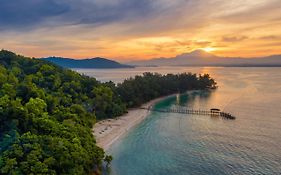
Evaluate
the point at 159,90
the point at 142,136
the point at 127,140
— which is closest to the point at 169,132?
the point at 142,136

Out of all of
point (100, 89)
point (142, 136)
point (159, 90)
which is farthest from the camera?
point (159, 90)

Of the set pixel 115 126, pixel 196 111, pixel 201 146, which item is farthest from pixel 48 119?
pixel 196 111

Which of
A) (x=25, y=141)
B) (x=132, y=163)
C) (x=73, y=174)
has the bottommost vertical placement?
(x=132, y=163)

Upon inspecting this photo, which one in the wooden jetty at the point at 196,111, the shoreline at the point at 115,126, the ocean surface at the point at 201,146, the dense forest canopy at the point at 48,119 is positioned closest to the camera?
the dense forest canopy at the point at 48,119

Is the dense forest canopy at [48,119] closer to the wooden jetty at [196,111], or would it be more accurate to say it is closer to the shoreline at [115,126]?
the shoreline at [115,126]

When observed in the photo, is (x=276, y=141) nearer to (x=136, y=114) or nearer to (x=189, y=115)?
(x=189, y=115)

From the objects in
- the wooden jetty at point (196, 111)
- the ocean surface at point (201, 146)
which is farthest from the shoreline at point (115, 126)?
the wooden jetty at point (196, 111)
